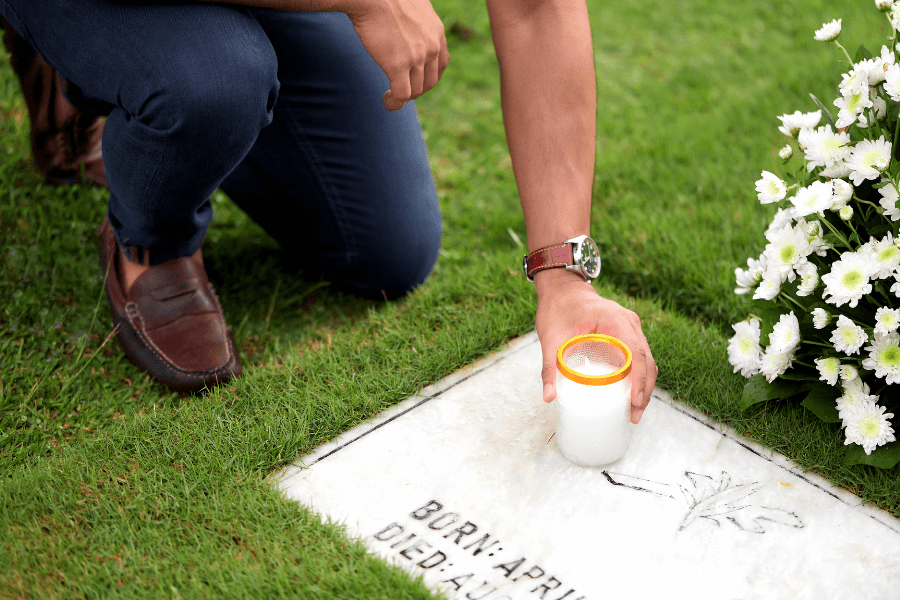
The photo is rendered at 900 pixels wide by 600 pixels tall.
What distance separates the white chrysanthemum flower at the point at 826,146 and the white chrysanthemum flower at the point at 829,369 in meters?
0.43

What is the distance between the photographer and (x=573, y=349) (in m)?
1.73

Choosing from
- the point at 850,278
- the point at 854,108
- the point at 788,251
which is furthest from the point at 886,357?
the point at 854,108

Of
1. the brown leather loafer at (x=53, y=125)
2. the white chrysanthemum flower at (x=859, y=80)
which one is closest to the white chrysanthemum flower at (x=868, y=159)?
the white chrysanthemum flower at (x=859, y=80)

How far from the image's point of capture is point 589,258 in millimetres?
1915

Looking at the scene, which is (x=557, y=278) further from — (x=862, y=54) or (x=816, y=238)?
(x=862, y=54)

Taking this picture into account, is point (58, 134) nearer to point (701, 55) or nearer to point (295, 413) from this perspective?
point (295, 413)

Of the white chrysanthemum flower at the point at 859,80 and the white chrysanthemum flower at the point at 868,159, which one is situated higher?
the white chrysanthemum flower at the point at 859,80

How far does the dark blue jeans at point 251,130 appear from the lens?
1854 millimetres

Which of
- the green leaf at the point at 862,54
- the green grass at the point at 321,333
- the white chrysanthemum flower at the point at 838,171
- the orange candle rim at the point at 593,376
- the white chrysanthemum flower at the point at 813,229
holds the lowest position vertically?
the green grass at the point at 321,333

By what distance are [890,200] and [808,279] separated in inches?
8.7

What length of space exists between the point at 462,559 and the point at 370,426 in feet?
1.51

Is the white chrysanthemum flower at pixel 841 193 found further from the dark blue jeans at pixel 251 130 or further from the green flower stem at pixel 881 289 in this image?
the dark blue jeans at pixel 251 130

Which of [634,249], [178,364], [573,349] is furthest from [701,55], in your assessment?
[178,364]

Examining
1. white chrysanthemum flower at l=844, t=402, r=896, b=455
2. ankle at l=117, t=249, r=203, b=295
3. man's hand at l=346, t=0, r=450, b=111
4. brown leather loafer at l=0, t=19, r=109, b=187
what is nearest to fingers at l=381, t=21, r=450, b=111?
man's hand at l=346, t=0, r=450, b=111
